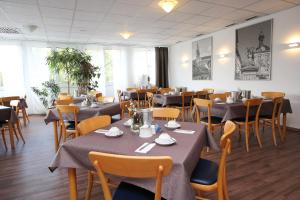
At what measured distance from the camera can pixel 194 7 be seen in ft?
14.6

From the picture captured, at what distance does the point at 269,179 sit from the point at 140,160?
2197 mm

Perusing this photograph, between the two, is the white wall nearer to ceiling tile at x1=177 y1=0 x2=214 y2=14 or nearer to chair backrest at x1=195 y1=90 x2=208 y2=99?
chair backrest at x1=195 y1=90 x2=208 y2=99

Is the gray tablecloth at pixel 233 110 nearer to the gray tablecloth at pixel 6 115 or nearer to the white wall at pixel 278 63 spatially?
the white wall at pixel 278 63

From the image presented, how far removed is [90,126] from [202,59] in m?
6.12

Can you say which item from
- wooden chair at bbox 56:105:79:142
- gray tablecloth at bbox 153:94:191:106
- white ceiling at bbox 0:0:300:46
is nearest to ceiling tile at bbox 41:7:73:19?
white ceiling at bbox 0:0:300:46

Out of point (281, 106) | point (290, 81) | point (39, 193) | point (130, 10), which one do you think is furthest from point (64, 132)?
point (290, 81)

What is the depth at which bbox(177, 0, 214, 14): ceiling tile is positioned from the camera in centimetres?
421

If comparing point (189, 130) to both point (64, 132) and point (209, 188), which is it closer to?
point (209, 188)

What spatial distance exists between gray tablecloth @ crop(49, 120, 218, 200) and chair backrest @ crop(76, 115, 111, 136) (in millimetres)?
135

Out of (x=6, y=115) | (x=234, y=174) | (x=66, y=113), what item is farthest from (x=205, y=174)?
(x=6, y=115)

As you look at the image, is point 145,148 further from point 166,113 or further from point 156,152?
point 166,113

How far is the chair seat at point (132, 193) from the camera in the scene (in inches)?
55.8

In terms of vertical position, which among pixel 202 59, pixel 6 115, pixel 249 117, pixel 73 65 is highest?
pixel 202 59

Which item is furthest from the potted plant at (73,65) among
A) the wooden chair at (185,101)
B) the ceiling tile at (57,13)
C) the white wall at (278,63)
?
the white wall at (278,63)
